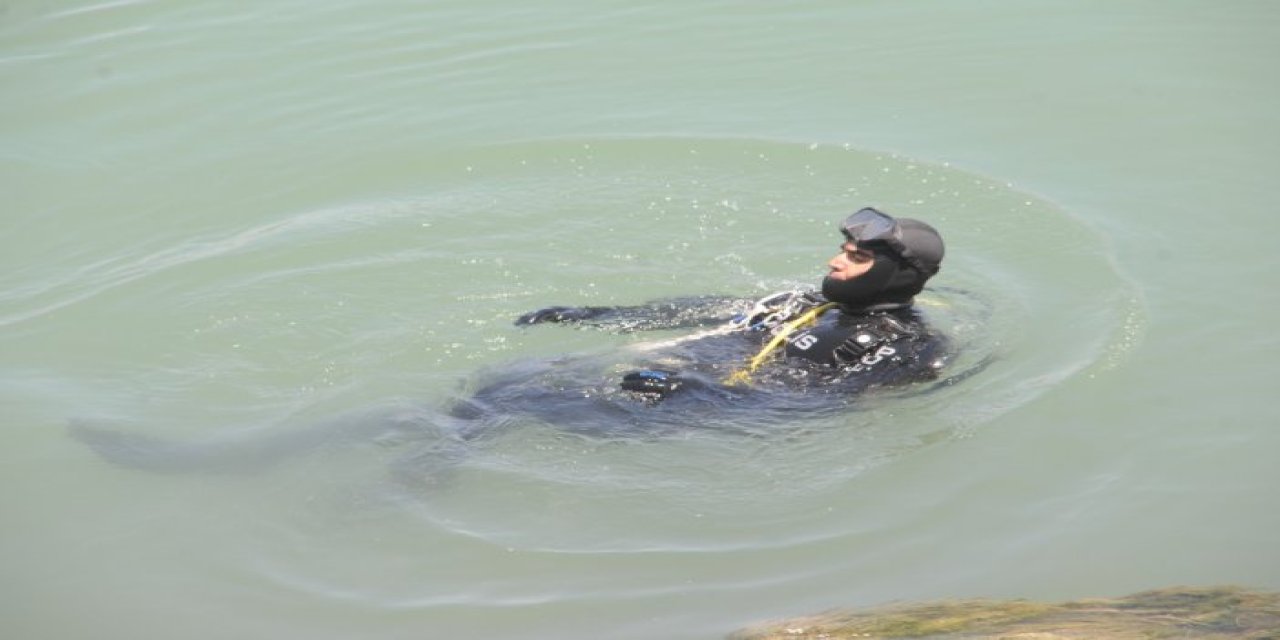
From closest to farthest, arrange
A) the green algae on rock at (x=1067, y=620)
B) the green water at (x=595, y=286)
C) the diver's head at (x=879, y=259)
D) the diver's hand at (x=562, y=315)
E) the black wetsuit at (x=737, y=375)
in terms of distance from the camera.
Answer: the green algae on rock at (x=1067, y=620), the green water at (x=595, y=286), the diver's head at (x=879, y=259), the black wetsuit at (x=737, y=375), the diver's hand at (x=562, y=315)

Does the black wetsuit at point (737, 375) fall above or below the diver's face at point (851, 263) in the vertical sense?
below

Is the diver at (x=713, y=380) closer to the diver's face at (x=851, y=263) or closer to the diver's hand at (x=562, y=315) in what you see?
the diver's face at (x=851, y=263)

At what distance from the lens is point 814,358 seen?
7043mm

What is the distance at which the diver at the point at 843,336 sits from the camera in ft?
22.6

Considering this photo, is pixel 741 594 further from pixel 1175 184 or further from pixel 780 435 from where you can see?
pixel 1175 184

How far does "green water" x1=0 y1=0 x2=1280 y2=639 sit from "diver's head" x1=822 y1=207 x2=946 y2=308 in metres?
Result: 0.69

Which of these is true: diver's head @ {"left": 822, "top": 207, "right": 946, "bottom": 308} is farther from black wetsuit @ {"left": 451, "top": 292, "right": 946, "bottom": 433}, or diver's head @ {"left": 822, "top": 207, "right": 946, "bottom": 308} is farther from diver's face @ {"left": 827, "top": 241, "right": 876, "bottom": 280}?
black wetsuit @ {"left": 451, "top": 292, "right": 946, "bottom": 433}

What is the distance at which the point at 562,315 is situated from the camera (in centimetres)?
776

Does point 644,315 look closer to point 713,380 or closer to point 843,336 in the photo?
point 713,380

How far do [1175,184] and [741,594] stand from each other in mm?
5297

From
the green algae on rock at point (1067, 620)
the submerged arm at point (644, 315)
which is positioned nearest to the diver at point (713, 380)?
the submerged arm at point (644, 315)

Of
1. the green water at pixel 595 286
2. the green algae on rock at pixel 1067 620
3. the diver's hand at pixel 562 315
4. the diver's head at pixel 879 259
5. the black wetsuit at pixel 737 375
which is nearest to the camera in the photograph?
the green algae on rock at pixel 1067 620

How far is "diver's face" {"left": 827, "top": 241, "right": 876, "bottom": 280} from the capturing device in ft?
22.5

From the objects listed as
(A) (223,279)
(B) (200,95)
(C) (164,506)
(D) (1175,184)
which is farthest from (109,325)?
(D) (1175,184)
